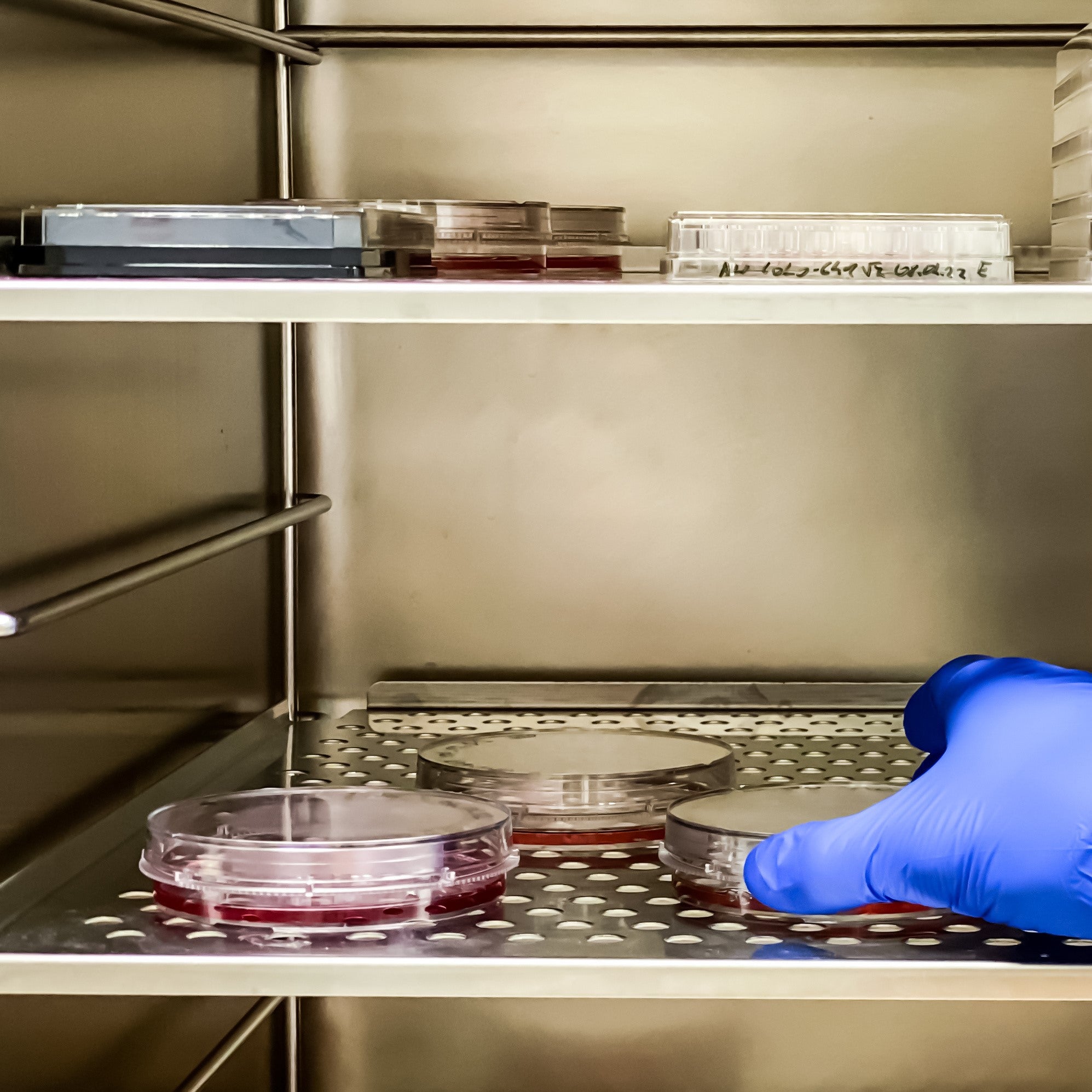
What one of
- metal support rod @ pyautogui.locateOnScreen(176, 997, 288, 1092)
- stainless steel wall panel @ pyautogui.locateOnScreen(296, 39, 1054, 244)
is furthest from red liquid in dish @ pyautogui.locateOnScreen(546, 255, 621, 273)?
metal support rod @ pyautogui.locateOnScreen(176, 997, 288, 1092)

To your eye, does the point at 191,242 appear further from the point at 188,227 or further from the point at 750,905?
the point at 750,905

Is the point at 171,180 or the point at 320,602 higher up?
the point at 171,180

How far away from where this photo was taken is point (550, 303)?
897 mm

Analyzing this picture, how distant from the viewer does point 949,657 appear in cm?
162

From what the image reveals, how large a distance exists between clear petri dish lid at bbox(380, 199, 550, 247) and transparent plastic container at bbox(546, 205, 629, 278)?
2.0 inches

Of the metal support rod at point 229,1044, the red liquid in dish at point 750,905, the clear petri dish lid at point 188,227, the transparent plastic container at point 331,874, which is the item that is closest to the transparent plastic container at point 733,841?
the red liquid in dish at point 750,905

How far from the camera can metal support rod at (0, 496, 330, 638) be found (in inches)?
38.3

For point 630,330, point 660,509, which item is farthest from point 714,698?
point 630,330

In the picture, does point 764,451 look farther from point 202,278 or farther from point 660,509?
point 202,278

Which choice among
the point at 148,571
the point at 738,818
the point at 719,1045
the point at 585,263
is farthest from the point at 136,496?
the point at 719,1045

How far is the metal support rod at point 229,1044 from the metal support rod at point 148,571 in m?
0.47

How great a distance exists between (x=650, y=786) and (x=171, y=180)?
0.67m

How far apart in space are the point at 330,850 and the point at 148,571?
33 centimetres

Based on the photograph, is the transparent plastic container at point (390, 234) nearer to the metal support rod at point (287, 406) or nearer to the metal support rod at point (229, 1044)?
the metal support rod at point (287, 406)
